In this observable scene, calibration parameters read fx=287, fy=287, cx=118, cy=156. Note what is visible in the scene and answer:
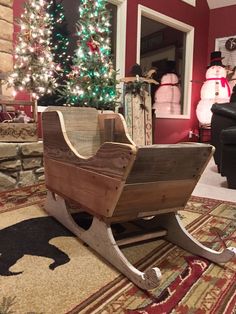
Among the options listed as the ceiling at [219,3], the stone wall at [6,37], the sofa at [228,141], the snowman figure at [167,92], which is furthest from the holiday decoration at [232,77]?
the stone wall at [6,37]

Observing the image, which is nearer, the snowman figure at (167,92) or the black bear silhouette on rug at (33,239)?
the black bear silhouette on rug at (33,239)

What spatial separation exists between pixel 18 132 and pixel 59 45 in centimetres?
180

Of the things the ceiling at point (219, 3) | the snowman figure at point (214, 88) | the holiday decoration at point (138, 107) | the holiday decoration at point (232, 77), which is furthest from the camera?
the ceiling at point (219, 3)

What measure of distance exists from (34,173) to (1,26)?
A: 142 centimetres

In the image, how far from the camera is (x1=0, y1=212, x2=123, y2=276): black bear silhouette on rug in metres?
1.11

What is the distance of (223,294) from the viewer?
36.4 inches

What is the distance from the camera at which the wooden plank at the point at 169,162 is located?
3.34ft

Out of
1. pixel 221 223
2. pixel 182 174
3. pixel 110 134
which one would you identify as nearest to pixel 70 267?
pixel 182 174

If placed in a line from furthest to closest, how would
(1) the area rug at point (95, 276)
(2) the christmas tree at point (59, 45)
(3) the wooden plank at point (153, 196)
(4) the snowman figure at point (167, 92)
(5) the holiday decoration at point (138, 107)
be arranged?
(4) the snowman figure at point (167, 92)
(5) the holiday decoration at point (138, 107)
(2) the christmas tree at point (59, 45)
(3) the wooden plank at point (153, 196)
(1) the area rug at point (95, 276)

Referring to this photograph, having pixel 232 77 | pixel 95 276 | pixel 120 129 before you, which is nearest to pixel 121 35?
pixel 232 77

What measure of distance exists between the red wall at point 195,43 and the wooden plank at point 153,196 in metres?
3.40

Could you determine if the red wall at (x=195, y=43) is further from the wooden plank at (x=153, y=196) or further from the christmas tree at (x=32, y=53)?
the wooden plank at (x=153, y=196)

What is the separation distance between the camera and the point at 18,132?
7.63 feet

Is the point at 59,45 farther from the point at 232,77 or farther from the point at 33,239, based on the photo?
the point at 232,77
